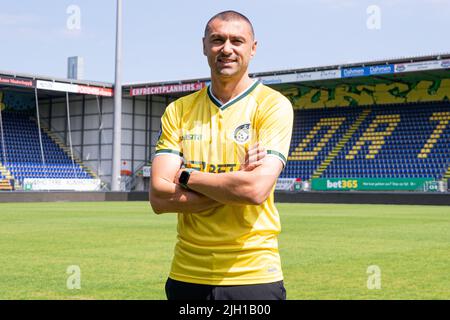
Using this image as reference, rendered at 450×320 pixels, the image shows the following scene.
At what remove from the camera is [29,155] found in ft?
148

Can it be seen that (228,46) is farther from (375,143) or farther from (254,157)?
(375,143)

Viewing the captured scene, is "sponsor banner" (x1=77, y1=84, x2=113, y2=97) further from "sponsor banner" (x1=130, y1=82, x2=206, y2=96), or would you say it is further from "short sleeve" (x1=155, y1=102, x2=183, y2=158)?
"short sleeve" (x1=155, y1=102, x2=183, y2=158)

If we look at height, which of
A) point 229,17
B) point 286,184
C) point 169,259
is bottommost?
point 169,259

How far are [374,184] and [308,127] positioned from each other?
9.00 meters

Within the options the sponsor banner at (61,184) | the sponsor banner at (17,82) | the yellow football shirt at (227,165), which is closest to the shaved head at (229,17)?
the yellow football shirt at (227,165)

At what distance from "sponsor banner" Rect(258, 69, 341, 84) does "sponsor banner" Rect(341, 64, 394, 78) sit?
527 mm

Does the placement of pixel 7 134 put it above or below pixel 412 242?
above

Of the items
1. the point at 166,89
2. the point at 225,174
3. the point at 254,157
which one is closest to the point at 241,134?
the point at 254,157

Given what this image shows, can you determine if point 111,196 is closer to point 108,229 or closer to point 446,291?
point 108,229

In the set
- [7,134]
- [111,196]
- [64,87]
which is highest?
[64,87]

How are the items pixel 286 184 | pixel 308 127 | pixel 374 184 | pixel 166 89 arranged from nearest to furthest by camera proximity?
pixel 374 184 < pixel 286 184 < pixel 166 89 < pixel 308 127

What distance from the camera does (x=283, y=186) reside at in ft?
137
